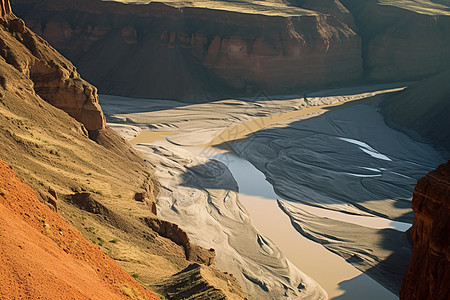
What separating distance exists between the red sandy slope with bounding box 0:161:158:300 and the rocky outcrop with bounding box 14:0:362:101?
36654mm

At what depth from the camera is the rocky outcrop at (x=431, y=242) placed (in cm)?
991

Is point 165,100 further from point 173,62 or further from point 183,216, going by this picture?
point 183,216

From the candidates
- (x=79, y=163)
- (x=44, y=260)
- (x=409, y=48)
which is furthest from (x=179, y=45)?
(x=44, y=260)

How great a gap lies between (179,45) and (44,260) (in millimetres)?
42575

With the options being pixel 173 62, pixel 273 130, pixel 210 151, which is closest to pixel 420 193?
pixel 210 151

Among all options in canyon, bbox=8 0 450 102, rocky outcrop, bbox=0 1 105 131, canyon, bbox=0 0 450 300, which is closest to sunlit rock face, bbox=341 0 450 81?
canyon, bbox=0 0 450 300

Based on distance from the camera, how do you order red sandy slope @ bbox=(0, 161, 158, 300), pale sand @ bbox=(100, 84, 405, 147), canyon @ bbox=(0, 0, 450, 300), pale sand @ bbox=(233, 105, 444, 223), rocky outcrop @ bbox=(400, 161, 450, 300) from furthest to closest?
1. pale sand @ bbox=(100, 84, 405, 147)
2. pale sand @ bbox=(233, 105, 444, 223)
3. canyon @ bbox=(0, 0, 450, 300)
4. rocky outcrop @ bbox=(400, 161, 450, 300)
5. red sandy slope @ bbox=(0, 161, 158, 300)

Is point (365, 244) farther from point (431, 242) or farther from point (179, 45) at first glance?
point (179, 45)

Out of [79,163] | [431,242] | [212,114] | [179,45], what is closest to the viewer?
[431,242]

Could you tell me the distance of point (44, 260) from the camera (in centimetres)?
669

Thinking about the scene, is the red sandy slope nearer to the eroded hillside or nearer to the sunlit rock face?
the eroded hillside

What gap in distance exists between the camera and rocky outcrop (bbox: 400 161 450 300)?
991cm

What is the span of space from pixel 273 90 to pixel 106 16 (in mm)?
16962

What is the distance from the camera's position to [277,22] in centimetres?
4941
